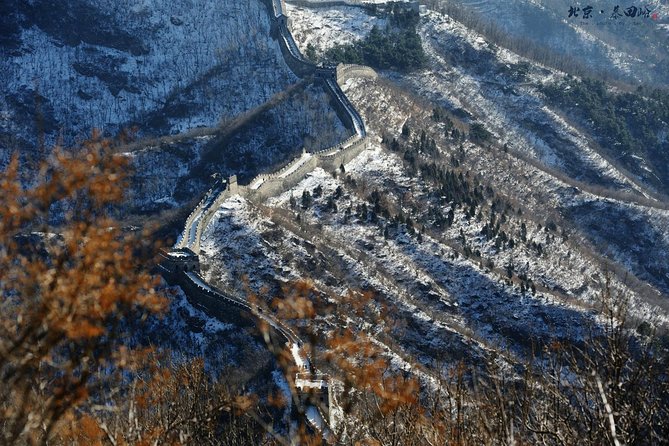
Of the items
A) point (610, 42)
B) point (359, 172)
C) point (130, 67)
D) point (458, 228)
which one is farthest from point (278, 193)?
point (610, 42)

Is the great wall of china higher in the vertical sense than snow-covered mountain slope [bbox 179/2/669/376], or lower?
higher

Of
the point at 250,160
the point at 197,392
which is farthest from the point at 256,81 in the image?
the point at 197,392

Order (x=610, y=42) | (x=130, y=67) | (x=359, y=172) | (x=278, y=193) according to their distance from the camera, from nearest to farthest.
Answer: (x=278, y=193)
(x=359, y=172)
(x=130, y=67)
(x=610, y=42)

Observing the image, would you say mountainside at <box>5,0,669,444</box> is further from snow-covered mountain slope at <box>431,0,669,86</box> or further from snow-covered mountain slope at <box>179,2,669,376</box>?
snow-covered mountain slope at <box>431,0,669,86</box>

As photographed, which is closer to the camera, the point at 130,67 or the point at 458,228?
the point at 458,228

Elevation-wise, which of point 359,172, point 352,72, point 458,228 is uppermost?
point 352,72

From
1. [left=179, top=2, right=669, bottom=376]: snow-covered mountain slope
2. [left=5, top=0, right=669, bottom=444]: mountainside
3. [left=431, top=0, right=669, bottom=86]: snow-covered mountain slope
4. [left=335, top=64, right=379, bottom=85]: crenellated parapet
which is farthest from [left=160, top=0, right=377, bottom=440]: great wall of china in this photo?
[left=431, top=0, right=669, bottom=86]: snow-covered mountain slope

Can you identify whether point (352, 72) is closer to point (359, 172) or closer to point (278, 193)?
point (359, 172)

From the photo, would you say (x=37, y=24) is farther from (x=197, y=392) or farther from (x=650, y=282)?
(x=197, y=392)
